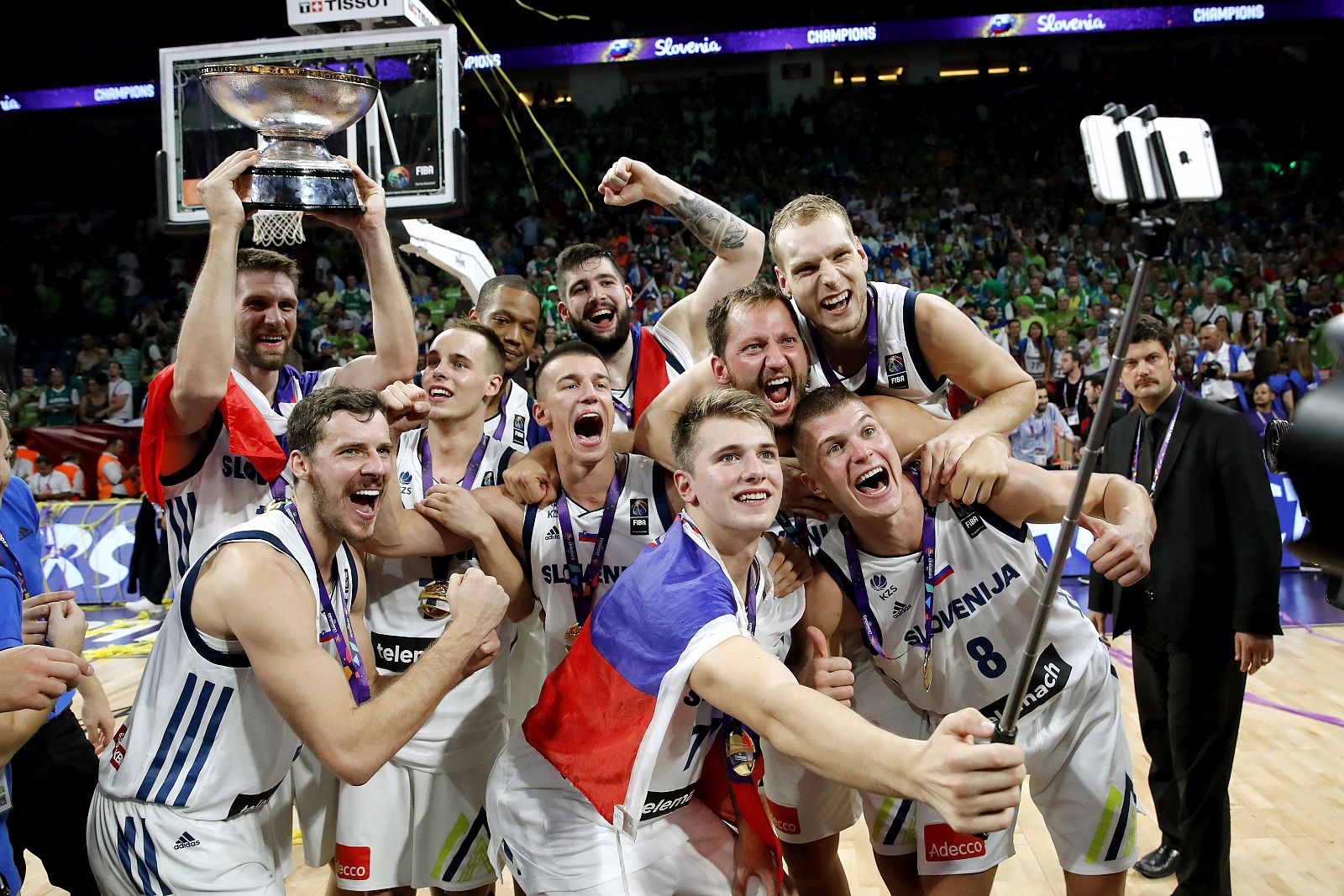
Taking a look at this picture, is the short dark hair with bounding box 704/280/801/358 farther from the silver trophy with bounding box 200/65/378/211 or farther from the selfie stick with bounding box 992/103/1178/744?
the selfie stick with bounding box 992/103/1178/744

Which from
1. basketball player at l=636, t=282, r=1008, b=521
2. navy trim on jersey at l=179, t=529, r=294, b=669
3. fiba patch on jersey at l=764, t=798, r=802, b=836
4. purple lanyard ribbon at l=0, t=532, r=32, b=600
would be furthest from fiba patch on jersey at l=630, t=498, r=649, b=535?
purple lanyard ribbon at l=0, t=532, r=32, b=600

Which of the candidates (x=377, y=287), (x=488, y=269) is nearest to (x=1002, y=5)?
(x=488, y=269)

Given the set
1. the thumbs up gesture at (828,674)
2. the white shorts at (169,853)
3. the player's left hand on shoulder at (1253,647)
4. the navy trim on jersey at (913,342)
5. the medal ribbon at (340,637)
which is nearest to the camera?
the white shorts at (169,853)

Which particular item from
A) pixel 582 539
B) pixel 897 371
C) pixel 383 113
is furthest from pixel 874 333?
pixel 383 113

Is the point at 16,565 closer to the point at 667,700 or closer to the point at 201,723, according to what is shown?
the point at 201,723

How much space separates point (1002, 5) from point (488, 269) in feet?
57.4

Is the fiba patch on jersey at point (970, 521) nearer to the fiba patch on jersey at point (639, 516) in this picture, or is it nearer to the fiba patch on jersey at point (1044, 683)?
the fiba patch on jersey at point (1044, 683)

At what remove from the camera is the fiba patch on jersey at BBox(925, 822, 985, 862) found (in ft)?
11.4

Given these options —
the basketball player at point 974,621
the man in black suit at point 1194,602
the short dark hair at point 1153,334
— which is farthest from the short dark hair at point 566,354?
the short dark hair at point 1153,334

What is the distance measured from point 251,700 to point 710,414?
1.54m

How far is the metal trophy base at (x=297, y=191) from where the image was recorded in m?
3.65

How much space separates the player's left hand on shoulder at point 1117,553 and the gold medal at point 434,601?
2204 mm

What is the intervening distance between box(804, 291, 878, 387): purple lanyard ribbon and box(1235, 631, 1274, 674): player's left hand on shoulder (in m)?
1.91

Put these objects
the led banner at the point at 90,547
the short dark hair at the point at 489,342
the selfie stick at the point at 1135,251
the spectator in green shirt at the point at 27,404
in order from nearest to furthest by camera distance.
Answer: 1. the selfie stick at the point at 1135,251
2. the short dark hair at the point at 489,342
3. the led banner at the point at 90,547
4. the spectator in green shirt at the point at 27,404
